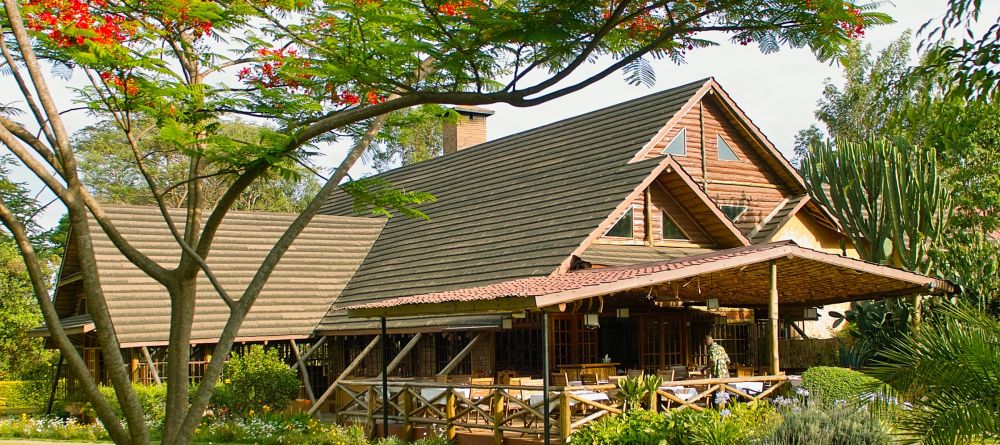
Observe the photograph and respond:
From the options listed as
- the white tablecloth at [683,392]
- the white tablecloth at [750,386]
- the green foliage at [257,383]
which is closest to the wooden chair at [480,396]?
the white tablecloth at [683,392]

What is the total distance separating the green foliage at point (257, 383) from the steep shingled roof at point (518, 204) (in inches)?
104

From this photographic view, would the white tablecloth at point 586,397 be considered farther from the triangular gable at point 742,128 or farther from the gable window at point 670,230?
the triangular gable at point 742,128

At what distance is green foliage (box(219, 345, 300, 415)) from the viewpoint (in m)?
22.6

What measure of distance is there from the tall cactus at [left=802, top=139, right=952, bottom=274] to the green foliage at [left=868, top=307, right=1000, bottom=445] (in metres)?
12.7

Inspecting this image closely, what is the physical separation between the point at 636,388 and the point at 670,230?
9.09m

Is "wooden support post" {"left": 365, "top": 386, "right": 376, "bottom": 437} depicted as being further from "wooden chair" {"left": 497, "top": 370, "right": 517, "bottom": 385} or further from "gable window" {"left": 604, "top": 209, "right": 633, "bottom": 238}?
"gable window" {"left": 604, "top": 209, "right": 633, "bottom": 238}

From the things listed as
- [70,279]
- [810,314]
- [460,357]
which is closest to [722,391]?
[460,357]

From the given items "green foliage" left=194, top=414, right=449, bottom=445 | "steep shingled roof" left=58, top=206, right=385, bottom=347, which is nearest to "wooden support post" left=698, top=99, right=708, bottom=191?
"steep shingled roof" left=58, top=206, right=385, bottom=347

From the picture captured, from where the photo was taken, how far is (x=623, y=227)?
23.1 meters

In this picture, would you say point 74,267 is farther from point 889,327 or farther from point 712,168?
point 889,327

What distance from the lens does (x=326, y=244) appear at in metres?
29.5

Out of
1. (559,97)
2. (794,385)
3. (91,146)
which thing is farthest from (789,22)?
(91,146)

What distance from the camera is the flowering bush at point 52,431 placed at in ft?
71.3

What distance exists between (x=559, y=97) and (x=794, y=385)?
993 cm
